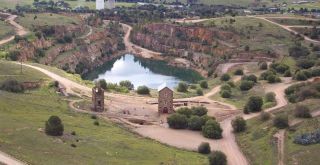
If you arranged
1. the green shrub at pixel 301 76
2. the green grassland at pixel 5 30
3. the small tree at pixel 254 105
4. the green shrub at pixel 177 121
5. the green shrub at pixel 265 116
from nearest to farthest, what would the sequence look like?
the green shrub at pixel 265 116 < the green shrub at pixel 177 121 < the small tree at pixel 254 105 < the green shrub at pixel 301 76 < the green grassland at pixel 5 30

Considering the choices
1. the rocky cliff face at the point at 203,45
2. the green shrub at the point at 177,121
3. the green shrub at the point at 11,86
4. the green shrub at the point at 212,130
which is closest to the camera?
the green shrub at the point at 212,130

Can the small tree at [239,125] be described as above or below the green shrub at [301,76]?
below

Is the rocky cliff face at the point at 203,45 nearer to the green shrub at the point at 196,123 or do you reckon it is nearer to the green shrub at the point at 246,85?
the green shrub at the point at 246,85

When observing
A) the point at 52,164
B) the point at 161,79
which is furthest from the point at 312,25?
the point at 52,164

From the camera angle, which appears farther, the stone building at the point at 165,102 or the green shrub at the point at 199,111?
the stone building at the point at 165,102

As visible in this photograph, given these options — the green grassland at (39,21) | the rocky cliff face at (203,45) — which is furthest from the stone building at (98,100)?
the green grassland at (39,21)

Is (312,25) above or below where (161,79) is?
above

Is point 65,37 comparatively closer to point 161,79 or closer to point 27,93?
point 161,79
